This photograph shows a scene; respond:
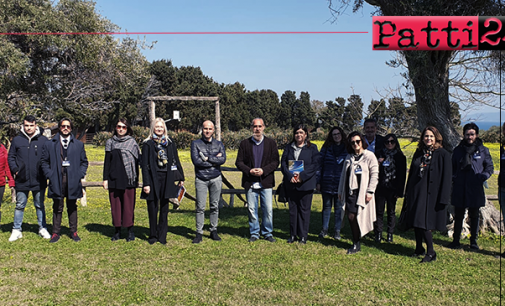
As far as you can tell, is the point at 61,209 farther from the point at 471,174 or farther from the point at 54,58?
the point at 54,58

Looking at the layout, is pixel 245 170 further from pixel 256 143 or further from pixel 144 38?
pixel 144 38

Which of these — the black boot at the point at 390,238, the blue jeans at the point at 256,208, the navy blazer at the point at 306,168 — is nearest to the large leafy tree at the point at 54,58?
the blue jeans at the point at 256,208

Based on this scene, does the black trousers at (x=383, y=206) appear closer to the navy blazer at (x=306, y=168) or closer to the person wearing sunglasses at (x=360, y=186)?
the person wearing sunglasses at (x=360, y=186)

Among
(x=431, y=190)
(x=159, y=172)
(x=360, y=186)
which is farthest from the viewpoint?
(x=159, y=172)

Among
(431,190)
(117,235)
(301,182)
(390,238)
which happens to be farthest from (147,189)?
(431,190)

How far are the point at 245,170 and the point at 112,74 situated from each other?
10.4 m

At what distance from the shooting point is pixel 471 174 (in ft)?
22.3

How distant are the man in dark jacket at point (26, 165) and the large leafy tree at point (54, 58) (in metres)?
5.36

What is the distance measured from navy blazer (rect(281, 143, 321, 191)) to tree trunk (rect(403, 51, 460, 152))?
2462 millimetres

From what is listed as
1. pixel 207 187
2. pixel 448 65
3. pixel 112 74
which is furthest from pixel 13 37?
pixel 448 65

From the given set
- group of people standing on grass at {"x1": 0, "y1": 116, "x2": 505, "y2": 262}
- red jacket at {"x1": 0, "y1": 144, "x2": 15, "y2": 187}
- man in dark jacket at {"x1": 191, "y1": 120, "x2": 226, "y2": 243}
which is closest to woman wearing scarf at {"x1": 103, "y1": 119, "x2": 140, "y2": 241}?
group of people standing on grass at {"x1": 0, "y1": 116, "x2": 505, "y2": 262}

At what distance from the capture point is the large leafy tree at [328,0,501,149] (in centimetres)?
731

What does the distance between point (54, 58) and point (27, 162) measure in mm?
7850

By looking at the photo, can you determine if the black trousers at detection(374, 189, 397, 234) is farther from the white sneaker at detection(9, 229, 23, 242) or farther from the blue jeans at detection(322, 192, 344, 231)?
the white sneaker at detection(9, 229, 23, 242)
